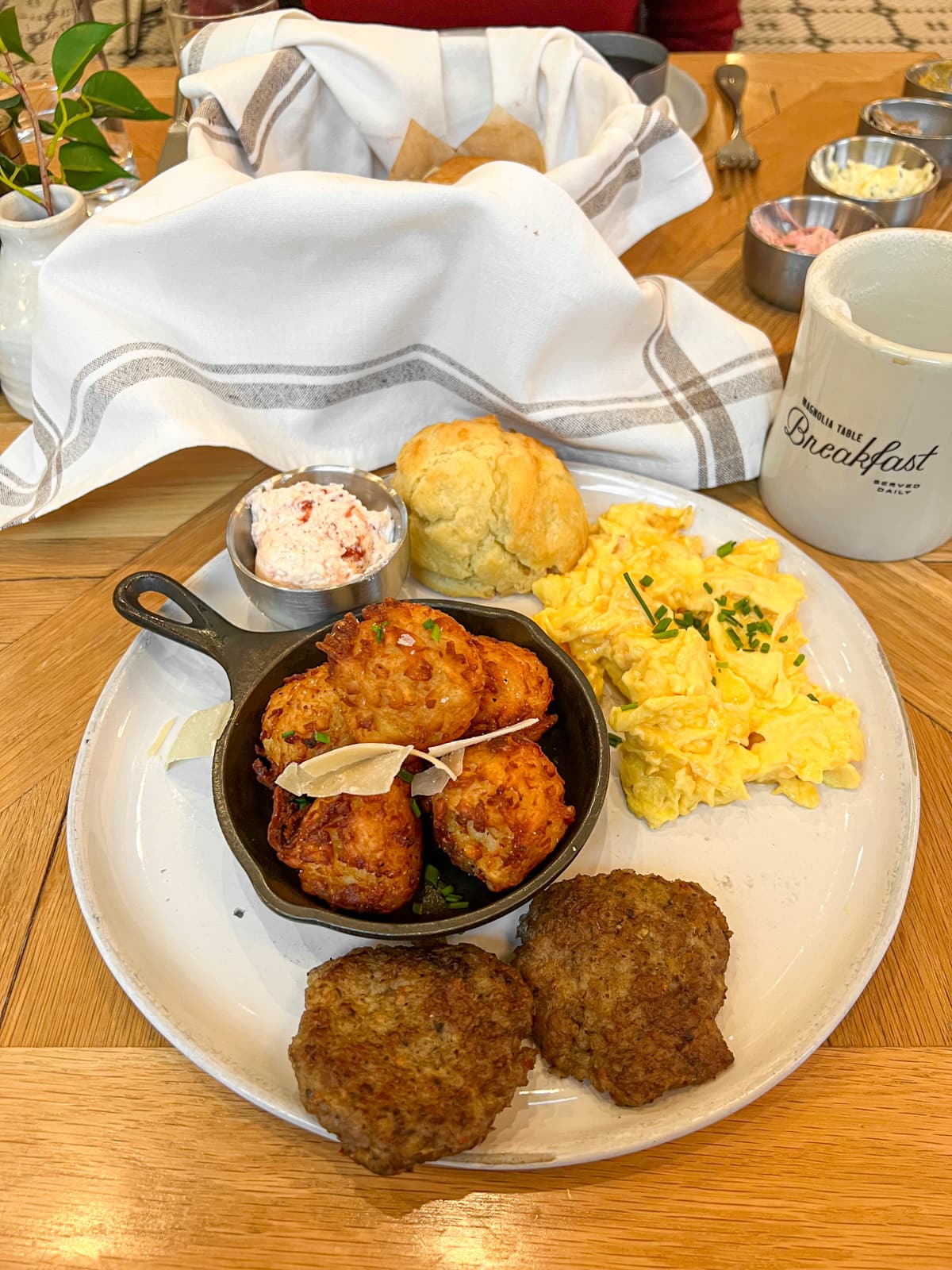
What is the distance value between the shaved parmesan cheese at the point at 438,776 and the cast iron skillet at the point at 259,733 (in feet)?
0.54

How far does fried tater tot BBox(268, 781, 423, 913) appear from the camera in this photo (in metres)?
1.58

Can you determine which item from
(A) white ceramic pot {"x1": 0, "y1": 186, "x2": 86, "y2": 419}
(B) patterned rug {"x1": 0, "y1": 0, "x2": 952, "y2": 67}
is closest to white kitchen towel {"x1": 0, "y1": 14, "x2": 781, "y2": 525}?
(A) white ceramic pot {"x1": 0, "y1": 186, "x2": 86, "y2": 419}

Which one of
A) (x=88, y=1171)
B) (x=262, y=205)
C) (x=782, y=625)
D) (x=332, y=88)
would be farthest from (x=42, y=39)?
(x=88, y=1171)

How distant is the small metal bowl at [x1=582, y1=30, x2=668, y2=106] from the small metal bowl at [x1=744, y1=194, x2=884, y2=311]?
63cm

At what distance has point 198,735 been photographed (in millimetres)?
2010

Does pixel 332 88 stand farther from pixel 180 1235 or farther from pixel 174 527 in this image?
pixel 180 1235

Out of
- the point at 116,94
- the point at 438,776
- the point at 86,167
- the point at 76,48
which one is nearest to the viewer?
the point at 438,776

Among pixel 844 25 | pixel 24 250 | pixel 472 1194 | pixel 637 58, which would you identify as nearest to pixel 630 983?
pixel 472 1194

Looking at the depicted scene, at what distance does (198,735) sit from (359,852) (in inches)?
24.5

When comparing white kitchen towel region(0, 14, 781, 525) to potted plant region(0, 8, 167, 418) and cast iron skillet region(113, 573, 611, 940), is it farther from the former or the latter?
cast iron skillet region(113, 573, 611, 940)

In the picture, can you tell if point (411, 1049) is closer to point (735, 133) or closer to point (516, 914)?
point (516, 914)

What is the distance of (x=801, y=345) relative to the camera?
7.08ft

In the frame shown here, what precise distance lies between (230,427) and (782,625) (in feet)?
4.86

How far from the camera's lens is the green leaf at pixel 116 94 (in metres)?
2.36
